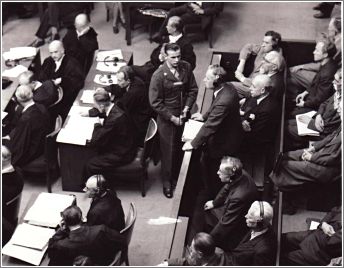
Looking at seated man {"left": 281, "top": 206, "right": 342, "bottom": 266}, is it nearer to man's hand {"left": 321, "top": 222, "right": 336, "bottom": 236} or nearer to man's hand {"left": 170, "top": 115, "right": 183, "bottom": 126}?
man's hand {"left": 321, "top": 222, "right": 336, "bottom": 236}

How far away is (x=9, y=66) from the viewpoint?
26.5 feet

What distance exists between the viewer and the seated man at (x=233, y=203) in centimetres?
535

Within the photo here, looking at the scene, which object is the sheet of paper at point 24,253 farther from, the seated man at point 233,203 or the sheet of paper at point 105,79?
the sheet of paper at point 105,79

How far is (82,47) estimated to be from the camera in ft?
25.9

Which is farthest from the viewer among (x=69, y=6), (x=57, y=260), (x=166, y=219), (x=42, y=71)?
(x=69, y=6)

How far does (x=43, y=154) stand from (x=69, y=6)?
3281 mm

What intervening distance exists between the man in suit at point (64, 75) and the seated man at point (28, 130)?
56 cm

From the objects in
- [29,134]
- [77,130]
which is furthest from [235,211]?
[29,134]

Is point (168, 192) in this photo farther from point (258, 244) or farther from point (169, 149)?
point (258, 244)

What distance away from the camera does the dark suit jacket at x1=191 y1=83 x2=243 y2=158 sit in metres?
5.81

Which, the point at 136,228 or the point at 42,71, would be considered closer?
the point at 136,228

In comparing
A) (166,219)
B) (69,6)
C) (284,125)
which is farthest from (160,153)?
(69,6)

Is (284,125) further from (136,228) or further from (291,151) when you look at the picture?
(136,228)

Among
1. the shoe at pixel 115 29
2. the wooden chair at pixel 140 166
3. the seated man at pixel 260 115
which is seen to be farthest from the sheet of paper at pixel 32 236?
the shoe at pixel 115 29
